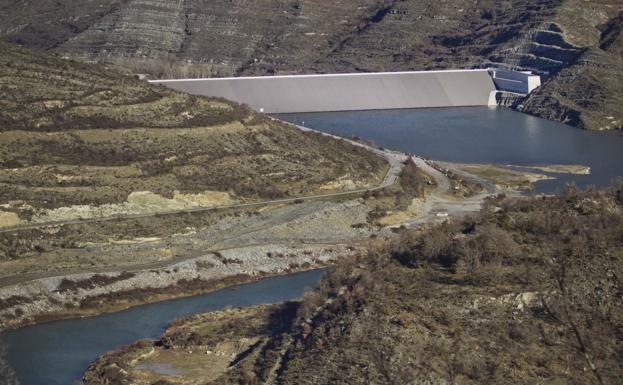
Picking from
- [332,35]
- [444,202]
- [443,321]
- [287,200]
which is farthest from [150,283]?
[332,35]

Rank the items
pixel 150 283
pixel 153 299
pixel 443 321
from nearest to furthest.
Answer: pixel 443 321
pixel 153 299
pixel 150 283

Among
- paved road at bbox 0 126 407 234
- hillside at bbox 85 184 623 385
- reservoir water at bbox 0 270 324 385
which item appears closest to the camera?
hillside at bbox 85 184 623 385

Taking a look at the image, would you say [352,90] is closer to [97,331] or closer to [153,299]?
[153,299]

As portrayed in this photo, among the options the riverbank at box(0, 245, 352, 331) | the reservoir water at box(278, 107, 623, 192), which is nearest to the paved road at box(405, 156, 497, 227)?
the reservoir water at box(278, 107, 623, 192)

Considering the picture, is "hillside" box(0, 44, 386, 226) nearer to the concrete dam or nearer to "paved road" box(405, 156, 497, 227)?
"paved road" box(405, 156, 497, 227)

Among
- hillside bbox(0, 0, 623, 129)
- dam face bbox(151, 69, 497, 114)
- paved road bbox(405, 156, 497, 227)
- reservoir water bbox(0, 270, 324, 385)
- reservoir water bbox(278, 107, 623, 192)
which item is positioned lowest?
reservoir water bbox(0, 270, 324, 385)

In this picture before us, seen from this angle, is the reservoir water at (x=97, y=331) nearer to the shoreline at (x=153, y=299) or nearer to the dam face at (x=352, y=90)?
the shoreline at (x=153, y=299)

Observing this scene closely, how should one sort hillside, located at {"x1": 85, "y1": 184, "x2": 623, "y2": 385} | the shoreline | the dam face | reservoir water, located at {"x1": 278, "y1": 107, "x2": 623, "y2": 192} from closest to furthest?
hillside, located at {"x1": 85, "y1": 184, "x2": 623, "y2": 385}, the shoreline, reservoir water, located at {"x1": 278, "y1": 107, "x2": 623, "y2": 192}, the dam face
